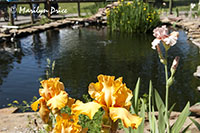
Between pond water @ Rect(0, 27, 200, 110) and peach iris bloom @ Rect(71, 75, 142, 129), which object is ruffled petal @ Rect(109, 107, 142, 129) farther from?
pond water @ Rect(0, 27, 200, 110)

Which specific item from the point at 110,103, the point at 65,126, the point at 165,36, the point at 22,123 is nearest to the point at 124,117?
the point at 110,103

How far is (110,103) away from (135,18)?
949 centimetres

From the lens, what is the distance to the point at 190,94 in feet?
14.8

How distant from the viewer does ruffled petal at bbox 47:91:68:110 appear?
38.5 inches

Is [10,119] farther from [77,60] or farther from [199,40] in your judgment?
[199,40]

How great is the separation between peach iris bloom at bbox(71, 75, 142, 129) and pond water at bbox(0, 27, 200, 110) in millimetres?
3351

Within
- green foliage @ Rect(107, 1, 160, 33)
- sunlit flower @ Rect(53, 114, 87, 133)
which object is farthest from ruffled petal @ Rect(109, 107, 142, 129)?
green foliage @ Rect(107, 1, 160, 33)

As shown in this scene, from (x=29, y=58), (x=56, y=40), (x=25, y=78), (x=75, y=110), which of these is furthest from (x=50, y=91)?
(x=56, y=40)

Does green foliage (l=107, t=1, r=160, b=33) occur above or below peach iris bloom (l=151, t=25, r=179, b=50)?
below

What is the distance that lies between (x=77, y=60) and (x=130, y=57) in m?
1.40

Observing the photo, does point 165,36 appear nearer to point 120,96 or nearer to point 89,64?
point 120,96

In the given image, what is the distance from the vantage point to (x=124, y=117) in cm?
89

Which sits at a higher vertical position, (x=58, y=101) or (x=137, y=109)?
(x=58, y=101)

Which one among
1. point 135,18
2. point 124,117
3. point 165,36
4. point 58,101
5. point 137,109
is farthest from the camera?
point 135,18
